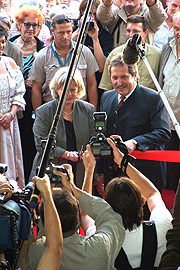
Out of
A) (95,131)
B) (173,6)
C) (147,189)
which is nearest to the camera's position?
(147,189)

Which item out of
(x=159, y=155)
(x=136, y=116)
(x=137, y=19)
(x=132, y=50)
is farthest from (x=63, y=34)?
(x=132, y=50)

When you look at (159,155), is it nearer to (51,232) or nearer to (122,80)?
(122,80)

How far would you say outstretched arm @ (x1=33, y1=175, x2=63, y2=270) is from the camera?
2385mm

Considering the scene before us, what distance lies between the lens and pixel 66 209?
8.46ft

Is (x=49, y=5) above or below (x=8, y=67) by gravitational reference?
above

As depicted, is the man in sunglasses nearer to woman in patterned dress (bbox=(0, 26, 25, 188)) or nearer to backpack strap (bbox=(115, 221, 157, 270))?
woman in patterned dress (bbox=(0, 26, 25, 188))

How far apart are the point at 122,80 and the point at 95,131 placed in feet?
1.67

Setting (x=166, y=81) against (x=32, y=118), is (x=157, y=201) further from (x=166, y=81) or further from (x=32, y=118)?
(x=32, y=118)

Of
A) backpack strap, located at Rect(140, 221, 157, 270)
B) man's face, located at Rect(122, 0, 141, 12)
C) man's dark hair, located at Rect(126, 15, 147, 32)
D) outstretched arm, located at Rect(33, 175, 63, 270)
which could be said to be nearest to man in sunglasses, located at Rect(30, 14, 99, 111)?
man's dark hair, located at Rect(126, 15, 147, 32)

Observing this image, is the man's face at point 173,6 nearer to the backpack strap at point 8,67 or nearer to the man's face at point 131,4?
the man's face at point 131,4

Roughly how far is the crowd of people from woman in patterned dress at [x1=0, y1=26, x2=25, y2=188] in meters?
0.01

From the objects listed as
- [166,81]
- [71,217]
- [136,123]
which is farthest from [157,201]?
[166,81]

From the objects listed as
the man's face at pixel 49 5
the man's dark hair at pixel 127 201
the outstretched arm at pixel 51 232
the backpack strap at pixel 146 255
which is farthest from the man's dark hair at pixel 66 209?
the man's face at pixel 49 5

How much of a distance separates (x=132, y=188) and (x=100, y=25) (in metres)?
3.06
